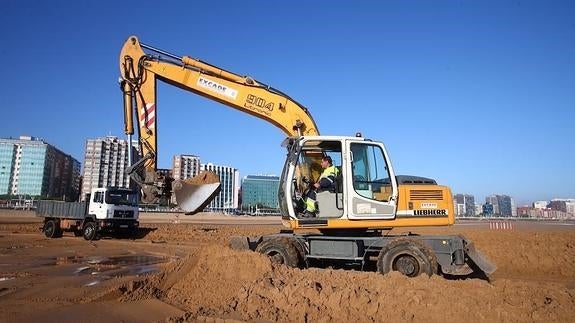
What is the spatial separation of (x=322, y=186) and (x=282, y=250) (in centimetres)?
151

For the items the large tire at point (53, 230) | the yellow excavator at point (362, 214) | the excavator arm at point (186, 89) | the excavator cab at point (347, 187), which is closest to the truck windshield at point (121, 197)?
the large tire at point (53, 230)

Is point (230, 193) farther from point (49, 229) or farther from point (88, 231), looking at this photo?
point (88, 231)

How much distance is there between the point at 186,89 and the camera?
11.2m

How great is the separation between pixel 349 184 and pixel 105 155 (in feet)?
250

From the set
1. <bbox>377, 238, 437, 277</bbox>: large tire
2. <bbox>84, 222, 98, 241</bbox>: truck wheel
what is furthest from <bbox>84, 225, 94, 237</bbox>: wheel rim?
<bbox>377, 238, 437, 277</bbox>: large tire

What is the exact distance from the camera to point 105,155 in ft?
248

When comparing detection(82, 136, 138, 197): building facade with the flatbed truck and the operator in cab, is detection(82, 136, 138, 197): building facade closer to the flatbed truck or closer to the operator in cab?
the flatbed truck

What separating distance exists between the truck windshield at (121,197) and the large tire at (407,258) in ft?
57.6

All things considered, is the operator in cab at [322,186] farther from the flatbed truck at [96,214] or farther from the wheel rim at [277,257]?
the flatbed truck at [96,214]

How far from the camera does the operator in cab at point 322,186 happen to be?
26.6 feet

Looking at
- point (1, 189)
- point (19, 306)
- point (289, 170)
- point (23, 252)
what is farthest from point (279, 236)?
point (1, 189)

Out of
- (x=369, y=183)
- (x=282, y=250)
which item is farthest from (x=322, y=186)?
(x=282, y=250)

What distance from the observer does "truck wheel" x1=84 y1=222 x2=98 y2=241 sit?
67.8 ft

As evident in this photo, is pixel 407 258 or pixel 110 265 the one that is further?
pixel 110 265
